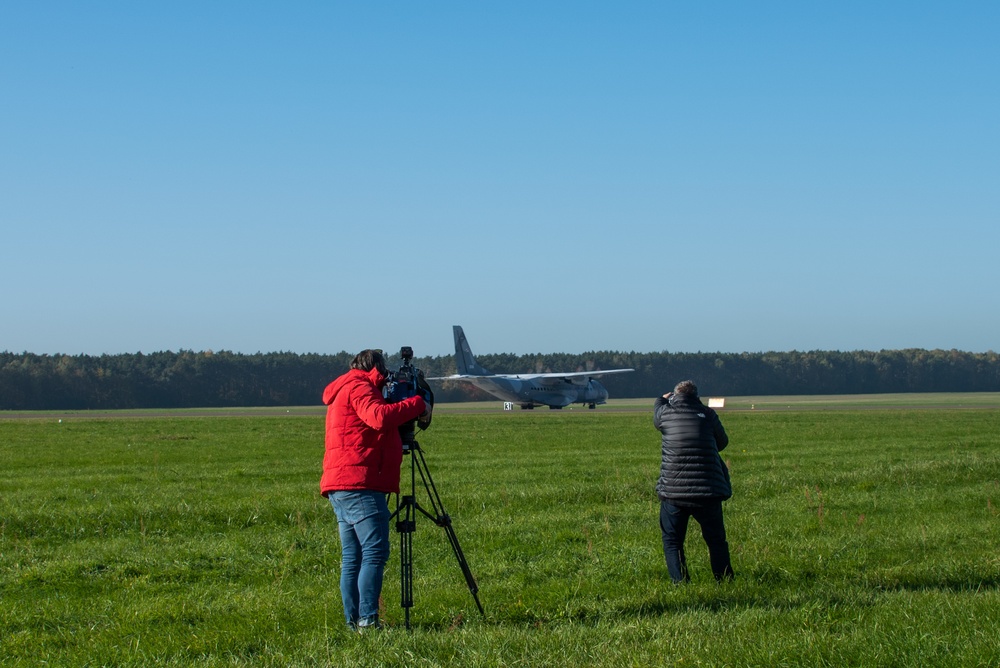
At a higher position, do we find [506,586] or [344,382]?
[344,382]

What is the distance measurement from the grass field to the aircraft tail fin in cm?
5164

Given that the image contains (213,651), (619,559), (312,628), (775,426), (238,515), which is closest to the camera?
(213,651)

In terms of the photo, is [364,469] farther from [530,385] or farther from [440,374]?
[440,374]

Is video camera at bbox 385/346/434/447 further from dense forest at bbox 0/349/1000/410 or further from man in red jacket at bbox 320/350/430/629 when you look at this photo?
dense forest at bbox 0/349/1000/410

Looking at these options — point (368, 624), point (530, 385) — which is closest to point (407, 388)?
point (368, 624)

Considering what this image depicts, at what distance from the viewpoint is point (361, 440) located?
24.1 feet

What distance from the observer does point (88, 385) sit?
112562 millimetres

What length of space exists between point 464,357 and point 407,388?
65516 mm

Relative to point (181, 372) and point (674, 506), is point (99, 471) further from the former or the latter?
point (181, 372)

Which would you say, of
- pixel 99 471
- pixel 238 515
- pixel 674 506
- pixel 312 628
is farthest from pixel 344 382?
pixel 99 471

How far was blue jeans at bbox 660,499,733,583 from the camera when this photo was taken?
905cm

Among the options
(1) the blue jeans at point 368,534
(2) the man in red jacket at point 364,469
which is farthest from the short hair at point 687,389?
(1) the blue jeans at point 368,534

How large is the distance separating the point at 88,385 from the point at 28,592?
365ft

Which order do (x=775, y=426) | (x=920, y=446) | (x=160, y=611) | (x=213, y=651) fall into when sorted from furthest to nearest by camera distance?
1. (x=775, y=426)
2. (x=920, y=446)
3. (x=160, y=611)
4. (x=213, y=651)
